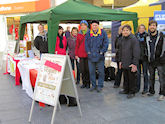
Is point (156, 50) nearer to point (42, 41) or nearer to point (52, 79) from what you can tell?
point (52, 79)

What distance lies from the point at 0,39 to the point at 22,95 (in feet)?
37.6

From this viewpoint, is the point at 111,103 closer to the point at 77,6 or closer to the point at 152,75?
the point at 152,75

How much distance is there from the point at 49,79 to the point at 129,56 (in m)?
1.99

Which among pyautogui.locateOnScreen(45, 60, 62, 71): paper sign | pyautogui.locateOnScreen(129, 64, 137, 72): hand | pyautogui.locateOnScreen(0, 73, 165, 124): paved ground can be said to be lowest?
pyautogui.locateOnScreen(0, 73, 165, 124): paved ground

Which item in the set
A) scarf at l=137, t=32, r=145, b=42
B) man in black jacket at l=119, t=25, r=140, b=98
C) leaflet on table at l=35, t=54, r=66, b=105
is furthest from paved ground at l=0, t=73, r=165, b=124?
scarf at l=137, t=32, r=145, b=42

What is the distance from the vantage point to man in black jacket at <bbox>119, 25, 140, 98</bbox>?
14.1 feet

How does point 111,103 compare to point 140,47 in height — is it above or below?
below

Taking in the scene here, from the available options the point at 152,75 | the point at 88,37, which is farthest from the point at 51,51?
the point at 152,75

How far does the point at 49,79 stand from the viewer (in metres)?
3.32

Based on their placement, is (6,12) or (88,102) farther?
(6,12)

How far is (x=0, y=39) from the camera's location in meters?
15.1

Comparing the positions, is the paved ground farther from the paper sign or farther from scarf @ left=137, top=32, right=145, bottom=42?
scarf @ left=137, top=32, right=145, bottom=42

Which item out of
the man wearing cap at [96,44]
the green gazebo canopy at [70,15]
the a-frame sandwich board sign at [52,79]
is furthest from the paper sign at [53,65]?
the man wearing cap at [96,44]

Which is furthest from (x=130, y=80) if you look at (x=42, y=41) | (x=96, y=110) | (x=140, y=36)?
(x=42, y=41)
